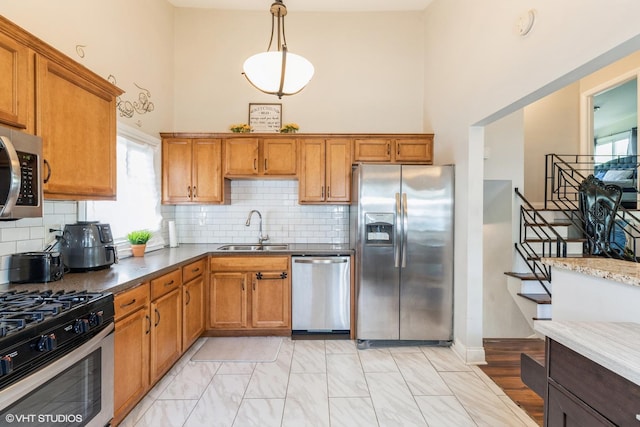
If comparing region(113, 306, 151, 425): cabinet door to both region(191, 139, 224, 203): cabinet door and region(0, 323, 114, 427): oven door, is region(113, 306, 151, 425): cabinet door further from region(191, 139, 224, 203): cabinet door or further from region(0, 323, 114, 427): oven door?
region(191, 139, 224, 203): cabinet door

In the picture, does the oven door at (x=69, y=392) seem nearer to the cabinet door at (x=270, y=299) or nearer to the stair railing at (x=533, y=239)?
the cabinet door at (x=270, y=299)

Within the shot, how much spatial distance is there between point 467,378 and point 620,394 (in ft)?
5.93

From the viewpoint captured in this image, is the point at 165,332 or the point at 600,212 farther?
the point at 600,212

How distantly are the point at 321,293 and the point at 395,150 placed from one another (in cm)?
177

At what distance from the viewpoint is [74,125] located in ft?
6.13

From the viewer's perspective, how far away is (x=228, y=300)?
3.27 metres

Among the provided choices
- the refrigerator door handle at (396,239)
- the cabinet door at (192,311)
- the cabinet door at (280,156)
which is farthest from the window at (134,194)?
the refrigerator door handle at (396,239)

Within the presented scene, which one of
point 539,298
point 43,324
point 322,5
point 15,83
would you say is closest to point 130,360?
point 43,324

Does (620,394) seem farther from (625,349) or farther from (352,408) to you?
(352,408)

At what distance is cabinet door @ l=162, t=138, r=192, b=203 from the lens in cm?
355

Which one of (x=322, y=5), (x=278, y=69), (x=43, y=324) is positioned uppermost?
(x=322, y=5)

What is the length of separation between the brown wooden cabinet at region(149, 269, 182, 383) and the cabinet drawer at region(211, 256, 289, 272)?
60 centimetres

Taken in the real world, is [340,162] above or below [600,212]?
above

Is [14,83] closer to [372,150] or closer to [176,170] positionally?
[176,170]
